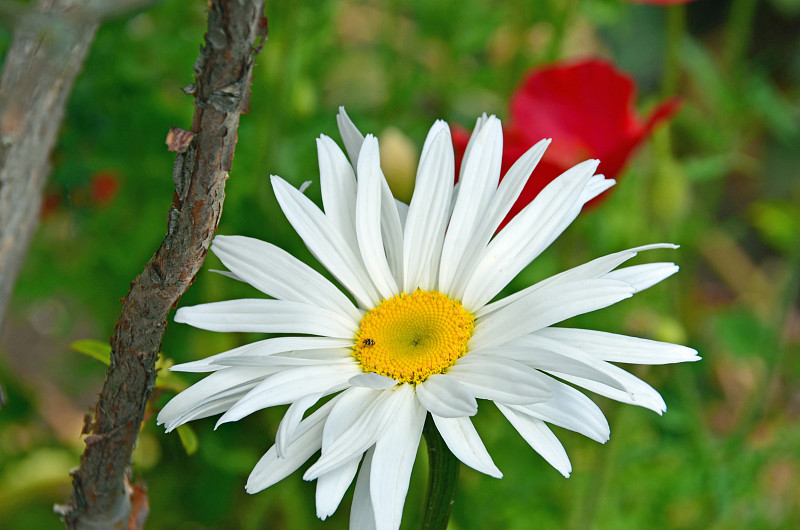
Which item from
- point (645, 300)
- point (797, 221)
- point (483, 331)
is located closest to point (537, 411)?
point (483, 331)

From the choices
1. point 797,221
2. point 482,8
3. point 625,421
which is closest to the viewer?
point 625,421

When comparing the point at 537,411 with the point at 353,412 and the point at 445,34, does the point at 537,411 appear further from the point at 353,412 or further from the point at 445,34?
the point at 445,34

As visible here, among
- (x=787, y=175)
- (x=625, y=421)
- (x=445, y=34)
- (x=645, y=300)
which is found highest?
(x=787, y=175)

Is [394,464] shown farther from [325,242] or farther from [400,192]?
[400,192]

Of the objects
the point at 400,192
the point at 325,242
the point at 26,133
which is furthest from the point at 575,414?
the point at 400,192

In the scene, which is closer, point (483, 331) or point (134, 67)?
point (483, 331)

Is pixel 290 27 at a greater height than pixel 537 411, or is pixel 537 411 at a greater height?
pixel 290 27

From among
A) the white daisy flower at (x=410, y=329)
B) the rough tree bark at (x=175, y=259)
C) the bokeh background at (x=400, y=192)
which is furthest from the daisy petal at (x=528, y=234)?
the bokeh background at (x=400, y=192)

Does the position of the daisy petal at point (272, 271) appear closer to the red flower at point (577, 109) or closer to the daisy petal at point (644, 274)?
the daisy petal at point (644, 274)
